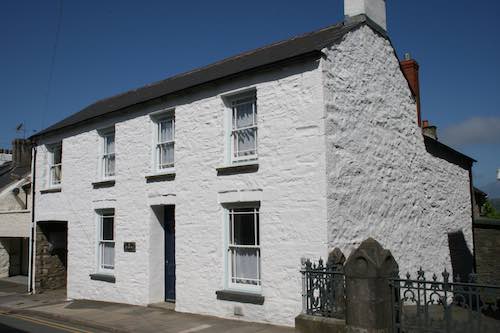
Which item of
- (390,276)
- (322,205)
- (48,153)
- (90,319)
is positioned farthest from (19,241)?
(390,276)

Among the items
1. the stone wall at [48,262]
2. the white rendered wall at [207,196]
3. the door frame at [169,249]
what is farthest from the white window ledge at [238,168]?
the stone wall at [48,262]

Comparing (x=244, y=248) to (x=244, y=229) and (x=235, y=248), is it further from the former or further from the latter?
(x=244, y=229)

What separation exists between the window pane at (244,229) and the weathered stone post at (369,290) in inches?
136

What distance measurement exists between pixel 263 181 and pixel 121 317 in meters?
5.00

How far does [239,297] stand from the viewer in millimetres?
10320

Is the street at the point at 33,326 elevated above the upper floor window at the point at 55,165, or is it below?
below

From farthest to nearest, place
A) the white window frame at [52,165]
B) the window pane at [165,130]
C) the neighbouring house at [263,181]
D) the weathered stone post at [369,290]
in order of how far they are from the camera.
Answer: the white window frame at [52,165], the window pane at [165,130], the neighbouring house at [263,181], the weathered stone post at [369,290]

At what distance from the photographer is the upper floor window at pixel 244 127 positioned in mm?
10898

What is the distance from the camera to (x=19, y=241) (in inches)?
961

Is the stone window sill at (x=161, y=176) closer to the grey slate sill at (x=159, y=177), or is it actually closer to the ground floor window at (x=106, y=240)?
the grey slate sill at (x=159, y=177)

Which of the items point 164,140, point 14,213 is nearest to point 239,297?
point 164,140

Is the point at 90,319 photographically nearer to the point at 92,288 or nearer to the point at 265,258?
the point at 92,288

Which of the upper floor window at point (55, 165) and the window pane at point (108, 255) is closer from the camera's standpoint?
the window pane at point (108, 255)

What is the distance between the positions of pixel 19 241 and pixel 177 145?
16.4 metres
